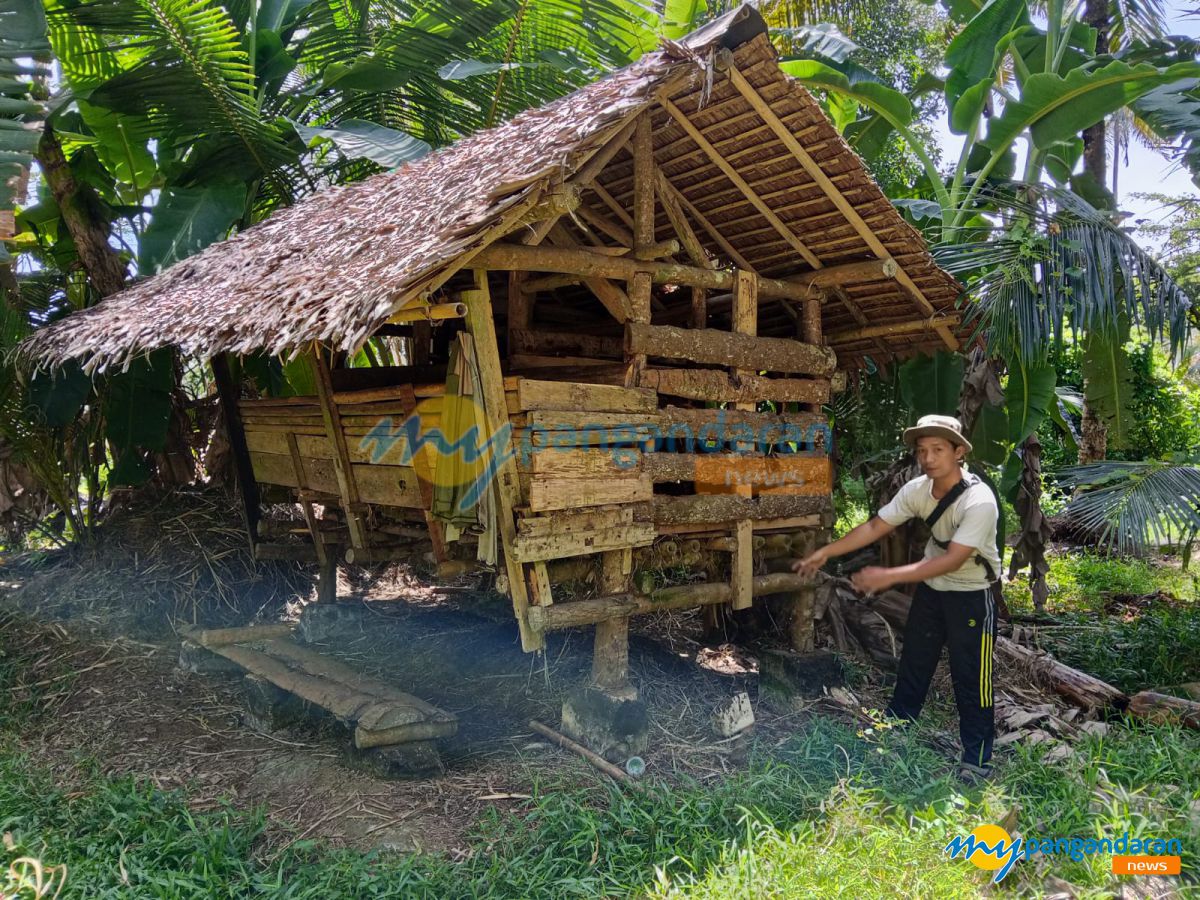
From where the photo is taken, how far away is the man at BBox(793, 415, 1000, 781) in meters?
4.30

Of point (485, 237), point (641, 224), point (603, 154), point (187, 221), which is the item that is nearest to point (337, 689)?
point (485, 237)

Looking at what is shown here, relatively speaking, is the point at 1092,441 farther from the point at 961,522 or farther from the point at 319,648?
the point at 319,648

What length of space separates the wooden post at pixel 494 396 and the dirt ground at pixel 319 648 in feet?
3.10

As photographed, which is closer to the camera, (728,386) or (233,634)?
(728,386)

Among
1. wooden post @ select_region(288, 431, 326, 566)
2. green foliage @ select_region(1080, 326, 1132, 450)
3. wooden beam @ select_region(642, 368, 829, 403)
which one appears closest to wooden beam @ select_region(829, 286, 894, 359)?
wooden beam @ select_region(642, 368, 829, 403)

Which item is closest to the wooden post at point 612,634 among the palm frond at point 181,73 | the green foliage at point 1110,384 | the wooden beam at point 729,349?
the wooden beam at point 729,349

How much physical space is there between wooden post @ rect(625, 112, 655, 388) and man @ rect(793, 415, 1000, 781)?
1.54 metres

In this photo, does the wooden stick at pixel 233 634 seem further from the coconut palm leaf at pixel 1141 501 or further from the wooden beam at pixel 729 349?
the coconut palm leaf at pixel 1141 501

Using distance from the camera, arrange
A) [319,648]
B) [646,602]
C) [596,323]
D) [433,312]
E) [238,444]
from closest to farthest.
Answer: [433,312], [646,602], [319,648], [596,323], [238,444]

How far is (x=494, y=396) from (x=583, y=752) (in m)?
1.92

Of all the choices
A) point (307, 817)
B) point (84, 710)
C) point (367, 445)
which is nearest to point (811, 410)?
point (367, 445)

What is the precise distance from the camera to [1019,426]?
637 centimetres

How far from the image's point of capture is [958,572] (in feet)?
14.8

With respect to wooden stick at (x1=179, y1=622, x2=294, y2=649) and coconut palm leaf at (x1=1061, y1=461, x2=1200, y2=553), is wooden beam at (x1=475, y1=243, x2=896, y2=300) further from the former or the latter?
Answer: wooden stick at (x1=179, y1=622, x2=294, y2=649)
